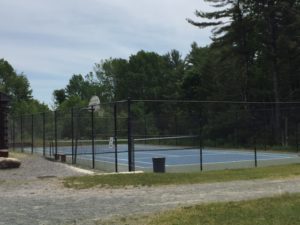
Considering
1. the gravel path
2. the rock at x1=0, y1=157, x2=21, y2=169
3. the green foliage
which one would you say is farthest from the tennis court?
the green foliage

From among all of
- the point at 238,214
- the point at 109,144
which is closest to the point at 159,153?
the point at 109,144

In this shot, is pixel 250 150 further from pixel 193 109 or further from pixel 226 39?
pixel 193 109

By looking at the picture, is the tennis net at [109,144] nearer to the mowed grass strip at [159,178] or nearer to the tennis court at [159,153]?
the tennis court at [159,153]

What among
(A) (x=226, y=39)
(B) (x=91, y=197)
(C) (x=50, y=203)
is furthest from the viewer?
(A) (x=226, y=39)

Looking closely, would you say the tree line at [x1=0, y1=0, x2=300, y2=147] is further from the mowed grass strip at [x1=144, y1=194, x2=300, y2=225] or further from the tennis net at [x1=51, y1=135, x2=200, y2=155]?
the mowed grass strip at [x1=144, y1=194, x2=300, y2=225]

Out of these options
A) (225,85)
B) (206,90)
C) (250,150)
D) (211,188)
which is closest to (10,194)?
(211,188)

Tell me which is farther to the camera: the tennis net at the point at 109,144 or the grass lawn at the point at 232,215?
the tennis net at the point at 109,144

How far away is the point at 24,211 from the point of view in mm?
11438

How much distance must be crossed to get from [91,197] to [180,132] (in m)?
20.4

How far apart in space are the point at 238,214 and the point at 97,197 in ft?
15.0

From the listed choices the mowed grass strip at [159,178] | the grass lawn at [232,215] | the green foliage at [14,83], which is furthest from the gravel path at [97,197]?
the green foliage at [14,83]

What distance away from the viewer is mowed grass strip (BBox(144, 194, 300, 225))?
30.7 ft

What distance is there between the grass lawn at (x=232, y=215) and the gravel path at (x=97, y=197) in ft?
2.55

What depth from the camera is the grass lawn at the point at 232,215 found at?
9.36 meters
